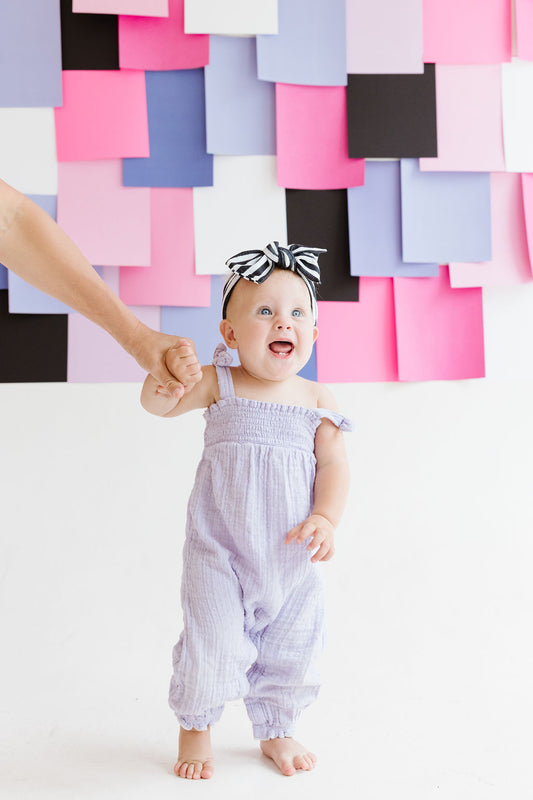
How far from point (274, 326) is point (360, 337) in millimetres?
592

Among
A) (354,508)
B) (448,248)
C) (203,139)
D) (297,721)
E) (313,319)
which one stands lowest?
(297,721)

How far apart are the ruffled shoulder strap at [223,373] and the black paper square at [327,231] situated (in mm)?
521

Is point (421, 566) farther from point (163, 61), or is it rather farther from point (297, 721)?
point (163, 61)

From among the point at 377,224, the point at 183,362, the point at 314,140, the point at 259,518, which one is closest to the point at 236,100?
the point at 314,140

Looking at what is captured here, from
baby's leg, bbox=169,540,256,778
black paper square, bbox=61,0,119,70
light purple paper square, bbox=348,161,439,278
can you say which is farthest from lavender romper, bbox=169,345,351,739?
black paper square, bbox=61,0,119,70

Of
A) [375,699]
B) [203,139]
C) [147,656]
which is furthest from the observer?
[203,139]

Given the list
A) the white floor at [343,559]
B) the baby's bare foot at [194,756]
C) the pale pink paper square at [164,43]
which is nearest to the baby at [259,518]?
the baby's bare foot at [194,756]

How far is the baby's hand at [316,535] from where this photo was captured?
3.95 ft

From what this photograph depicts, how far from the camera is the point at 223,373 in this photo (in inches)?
52.8

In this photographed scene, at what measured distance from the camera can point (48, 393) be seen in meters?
1.80

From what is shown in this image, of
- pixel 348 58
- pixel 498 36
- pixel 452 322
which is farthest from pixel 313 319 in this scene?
pixel 498 36

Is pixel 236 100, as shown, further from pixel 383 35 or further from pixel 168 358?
pixel 168 358

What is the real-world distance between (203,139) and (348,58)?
0.35 m

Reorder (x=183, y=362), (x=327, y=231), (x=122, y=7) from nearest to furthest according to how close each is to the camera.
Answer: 1. (x=183, y=362)
2. (x=122, y=7)
3. (x=327, y=231)
